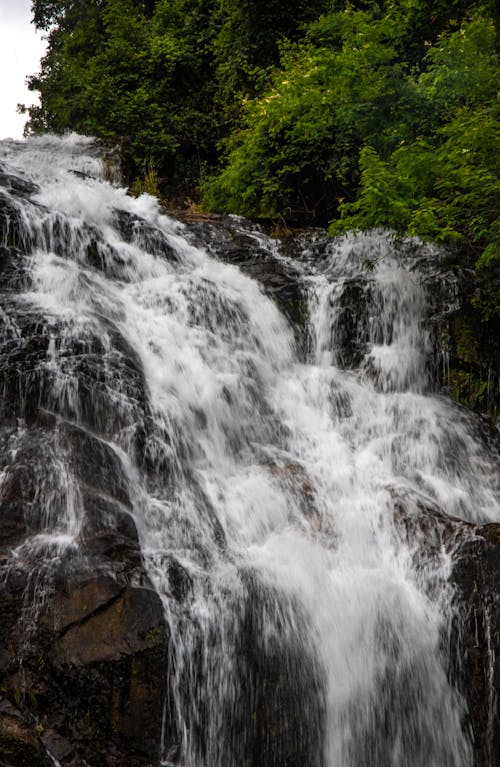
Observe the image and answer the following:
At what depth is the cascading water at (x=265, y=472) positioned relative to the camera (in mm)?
4035

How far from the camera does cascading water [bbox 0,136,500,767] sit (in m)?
4.04

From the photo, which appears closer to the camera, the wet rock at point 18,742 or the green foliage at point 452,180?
the wet rock at point 18,742

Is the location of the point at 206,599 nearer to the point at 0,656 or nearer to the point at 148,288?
the point at 0,656

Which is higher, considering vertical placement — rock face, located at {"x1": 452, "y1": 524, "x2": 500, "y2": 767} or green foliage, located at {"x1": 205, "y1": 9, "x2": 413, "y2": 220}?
green foliage, located at {"x1": 205, "y1": 9, "x2": 413, "y2": 220}

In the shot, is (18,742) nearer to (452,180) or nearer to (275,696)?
(275,696)

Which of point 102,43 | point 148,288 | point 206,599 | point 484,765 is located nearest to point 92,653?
point 206,599

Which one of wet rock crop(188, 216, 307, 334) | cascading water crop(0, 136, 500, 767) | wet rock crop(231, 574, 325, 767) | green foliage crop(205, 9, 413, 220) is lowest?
wet rock crop(231, 574, 325, 767)

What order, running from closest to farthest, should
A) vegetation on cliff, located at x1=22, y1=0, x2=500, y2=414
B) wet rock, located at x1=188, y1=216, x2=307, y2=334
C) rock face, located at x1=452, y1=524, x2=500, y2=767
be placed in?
rock face, located at x1=452, y1=524, x2=500, y2=767
vegetation on cliff, located at x1=22, y1=0, x2=500, y2=414
wet rock, located at x1=188, y1=216, x2=307, y2=334

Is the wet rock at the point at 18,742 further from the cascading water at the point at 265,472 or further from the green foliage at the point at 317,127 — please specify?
the green foliage at the point at 317,127

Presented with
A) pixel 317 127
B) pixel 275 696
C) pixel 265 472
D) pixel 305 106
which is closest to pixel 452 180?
pixel 317 127

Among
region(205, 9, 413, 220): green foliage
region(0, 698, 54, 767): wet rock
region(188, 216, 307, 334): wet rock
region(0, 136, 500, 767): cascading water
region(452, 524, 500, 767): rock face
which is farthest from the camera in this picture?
region(205, 9, 413, 220): green foliage

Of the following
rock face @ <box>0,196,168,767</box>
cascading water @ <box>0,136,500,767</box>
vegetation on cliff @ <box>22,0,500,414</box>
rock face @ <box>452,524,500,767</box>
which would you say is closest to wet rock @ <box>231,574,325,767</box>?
cascading water @ <box>0,136,500,767</box>

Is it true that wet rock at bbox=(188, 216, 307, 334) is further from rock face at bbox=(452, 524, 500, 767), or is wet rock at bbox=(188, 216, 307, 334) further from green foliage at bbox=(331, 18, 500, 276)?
rock face at bbox=(452, 524, 500, 767)

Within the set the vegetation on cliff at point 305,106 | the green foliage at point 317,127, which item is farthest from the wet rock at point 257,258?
the green foliage at point 317,127
